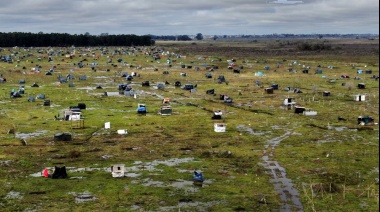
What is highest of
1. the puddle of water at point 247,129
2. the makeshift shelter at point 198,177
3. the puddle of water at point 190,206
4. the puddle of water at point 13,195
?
the makeshift shelter at point 198,177

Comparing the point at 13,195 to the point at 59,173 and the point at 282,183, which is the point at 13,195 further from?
the point at 282,183

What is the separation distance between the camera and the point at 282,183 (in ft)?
118

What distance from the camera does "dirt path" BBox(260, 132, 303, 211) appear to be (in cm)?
3123

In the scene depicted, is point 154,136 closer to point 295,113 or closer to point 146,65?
point 295,113

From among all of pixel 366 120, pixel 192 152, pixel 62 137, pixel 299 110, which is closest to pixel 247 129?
pixel 192 152

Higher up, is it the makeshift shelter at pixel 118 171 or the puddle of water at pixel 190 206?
the makeshift shelter at pixel 118 171

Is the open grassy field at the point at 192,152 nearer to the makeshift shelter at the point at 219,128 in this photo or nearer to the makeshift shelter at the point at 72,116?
the makeshift shelter at the point at 72,116

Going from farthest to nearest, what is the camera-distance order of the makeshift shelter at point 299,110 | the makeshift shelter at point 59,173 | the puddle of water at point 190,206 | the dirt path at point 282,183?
the makeshift shelter at point 299,110, the makeshift shelter at point 59,173, the dirt path at point 282,183, the puddle of water at point 190,206

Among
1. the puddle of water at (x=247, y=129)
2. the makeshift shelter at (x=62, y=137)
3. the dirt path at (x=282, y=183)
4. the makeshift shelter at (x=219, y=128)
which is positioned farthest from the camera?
the makeshift shelter at (x=219, y=128)

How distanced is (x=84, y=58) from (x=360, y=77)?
105333 millimetres

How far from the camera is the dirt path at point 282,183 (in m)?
31.2

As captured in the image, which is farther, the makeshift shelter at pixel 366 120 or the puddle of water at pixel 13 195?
the makeshift shelter at pixel 366 120

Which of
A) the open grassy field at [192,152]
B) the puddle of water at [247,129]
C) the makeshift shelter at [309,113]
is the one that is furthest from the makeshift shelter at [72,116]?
the makeshift shelter at [309,113]

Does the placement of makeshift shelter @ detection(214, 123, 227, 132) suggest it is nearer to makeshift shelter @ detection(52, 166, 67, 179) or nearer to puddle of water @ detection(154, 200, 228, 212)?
makeshift shelter @ detection(52, 166, 67, 179)
